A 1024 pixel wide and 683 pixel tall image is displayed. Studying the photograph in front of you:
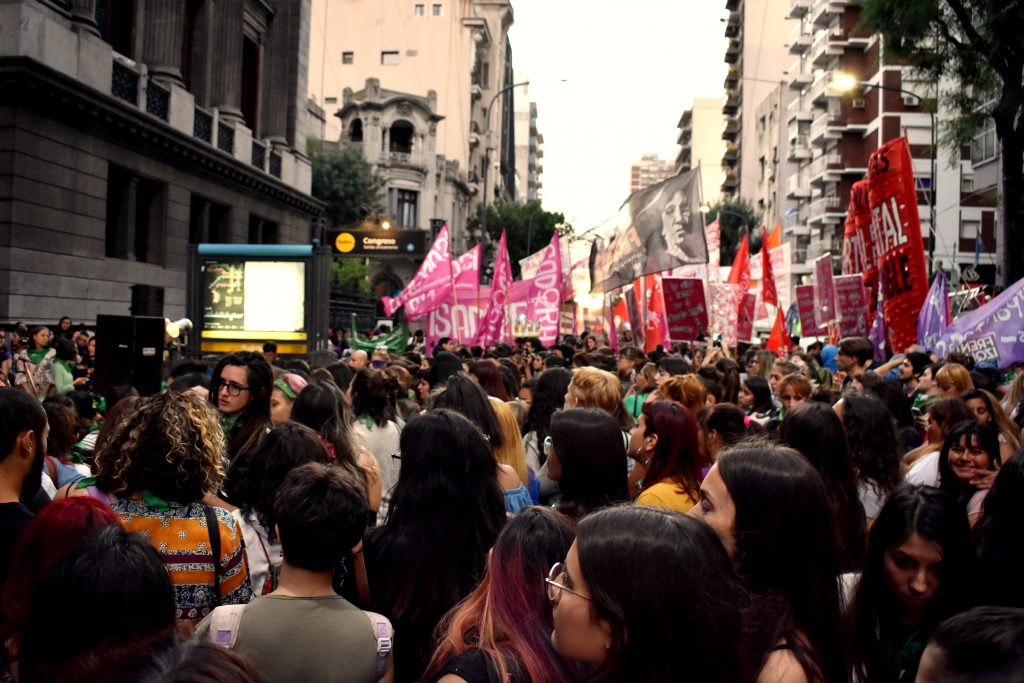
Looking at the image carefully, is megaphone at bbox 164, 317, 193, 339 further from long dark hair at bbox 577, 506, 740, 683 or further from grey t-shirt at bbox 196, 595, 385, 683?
long dark hair at bbox 577, 506, 740, 683

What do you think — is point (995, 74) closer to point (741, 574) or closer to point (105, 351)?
point (105, 351)

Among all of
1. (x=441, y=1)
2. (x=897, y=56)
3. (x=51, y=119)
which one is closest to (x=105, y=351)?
(x=51, y=119)

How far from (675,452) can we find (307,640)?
2.43 metres

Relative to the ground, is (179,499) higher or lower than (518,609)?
higher

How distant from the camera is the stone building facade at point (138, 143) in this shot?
18641 millimetres

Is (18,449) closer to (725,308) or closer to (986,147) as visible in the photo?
(725,308)

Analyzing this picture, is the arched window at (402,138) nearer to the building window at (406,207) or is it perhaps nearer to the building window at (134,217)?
the building window at (406,207)

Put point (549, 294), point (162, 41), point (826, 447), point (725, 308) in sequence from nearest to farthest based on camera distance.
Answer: point (826, 447) → point (549, 294) → point (725, 308) → point (162, 41)

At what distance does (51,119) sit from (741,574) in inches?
762

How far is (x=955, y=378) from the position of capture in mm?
7766

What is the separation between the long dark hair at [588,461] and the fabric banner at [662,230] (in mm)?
10646

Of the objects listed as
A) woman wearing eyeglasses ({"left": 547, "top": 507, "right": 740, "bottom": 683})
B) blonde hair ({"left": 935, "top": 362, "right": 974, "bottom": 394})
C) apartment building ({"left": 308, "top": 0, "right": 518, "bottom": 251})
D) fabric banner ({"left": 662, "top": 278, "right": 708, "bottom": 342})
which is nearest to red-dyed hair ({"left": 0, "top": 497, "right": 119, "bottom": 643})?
woman wearing eyeglasses ({"left": 547, "top": 507, "right": 740, "bottom": 683})

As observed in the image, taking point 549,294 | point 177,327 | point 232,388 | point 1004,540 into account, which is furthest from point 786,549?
point 549,294

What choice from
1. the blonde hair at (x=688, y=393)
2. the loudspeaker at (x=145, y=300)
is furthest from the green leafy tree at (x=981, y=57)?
the loudspeaker at (x=145, y=300)
